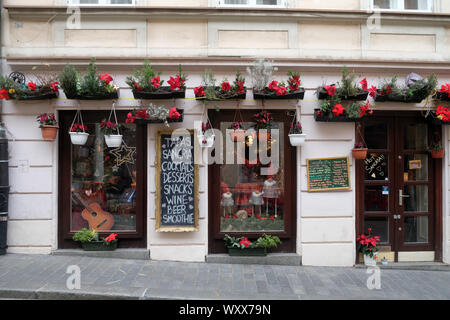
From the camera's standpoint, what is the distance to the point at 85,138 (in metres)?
5.77

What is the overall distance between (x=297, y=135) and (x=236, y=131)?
3.60 ft

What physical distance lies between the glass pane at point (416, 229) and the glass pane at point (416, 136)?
141 centimetres

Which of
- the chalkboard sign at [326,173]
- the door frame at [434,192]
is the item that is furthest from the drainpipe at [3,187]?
the door frame at [434,192]

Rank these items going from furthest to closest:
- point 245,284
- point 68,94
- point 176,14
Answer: point 176,14, point 68,94, point 245,284

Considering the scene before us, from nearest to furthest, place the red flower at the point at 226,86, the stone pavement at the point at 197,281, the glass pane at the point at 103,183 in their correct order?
the stone pavement at the point at 197,281 < the red flower at the point at 226,86 < the glass pane at the point at 103,183

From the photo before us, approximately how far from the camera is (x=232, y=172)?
6.25m

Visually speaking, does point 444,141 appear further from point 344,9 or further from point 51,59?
point 51,59

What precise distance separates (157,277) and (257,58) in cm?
420

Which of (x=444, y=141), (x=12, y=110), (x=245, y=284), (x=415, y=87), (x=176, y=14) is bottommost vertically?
(x=245, y=284)

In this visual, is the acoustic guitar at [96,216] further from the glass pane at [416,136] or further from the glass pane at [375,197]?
the glass pane at [416,136]

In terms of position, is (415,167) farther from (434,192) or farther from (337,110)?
(337,110)

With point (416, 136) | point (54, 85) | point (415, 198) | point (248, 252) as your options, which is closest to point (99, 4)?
point (54, 85)

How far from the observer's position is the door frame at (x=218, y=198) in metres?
6.09

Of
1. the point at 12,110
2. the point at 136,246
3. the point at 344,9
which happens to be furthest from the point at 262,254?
the point at 12,110
